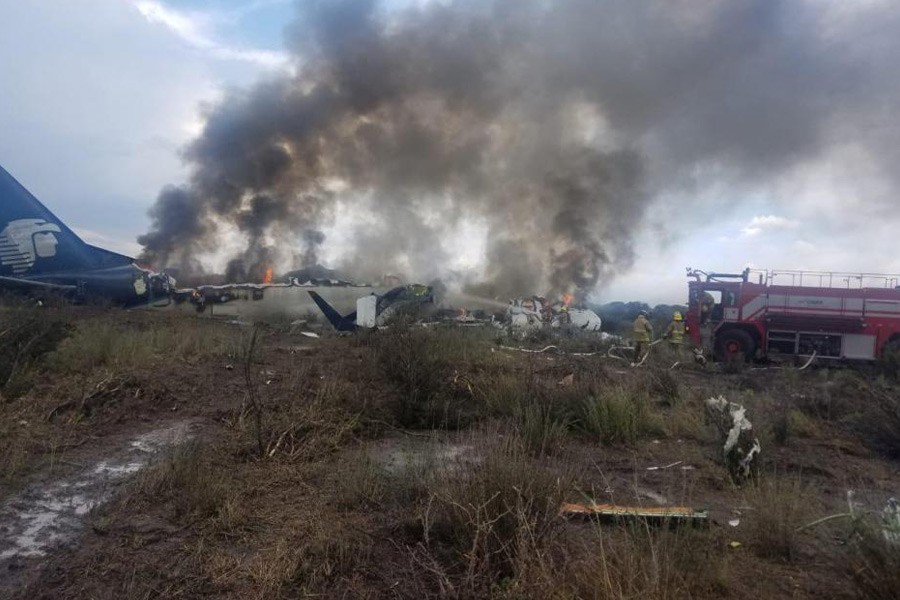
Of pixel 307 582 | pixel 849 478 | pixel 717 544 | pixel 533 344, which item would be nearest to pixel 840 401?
pixel 849 478

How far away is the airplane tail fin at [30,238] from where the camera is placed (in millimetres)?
19969

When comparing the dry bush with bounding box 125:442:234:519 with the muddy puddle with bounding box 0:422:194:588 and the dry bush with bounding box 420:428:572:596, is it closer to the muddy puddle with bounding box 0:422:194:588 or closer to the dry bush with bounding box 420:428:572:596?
the muddy puddle with bounding box 0:422:194:588

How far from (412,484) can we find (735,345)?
16.9 meters

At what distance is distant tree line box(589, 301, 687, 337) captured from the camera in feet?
99.4

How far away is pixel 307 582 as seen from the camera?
3.63 m

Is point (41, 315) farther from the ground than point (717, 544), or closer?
farther from the ground

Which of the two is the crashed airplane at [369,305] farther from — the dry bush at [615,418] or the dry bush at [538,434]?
the dry bush at [538,434]

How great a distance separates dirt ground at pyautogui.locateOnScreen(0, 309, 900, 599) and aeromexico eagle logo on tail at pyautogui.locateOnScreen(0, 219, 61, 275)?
12185 mm

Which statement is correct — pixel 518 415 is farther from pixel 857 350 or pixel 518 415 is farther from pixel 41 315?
pixel 857 350

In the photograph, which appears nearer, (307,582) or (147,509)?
(307,582)

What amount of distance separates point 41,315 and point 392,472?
7.66 metres

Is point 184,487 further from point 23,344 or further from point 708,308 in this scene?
point 708,308

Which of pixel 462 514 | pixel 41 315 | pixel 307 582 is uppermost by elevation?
pixel 41 315

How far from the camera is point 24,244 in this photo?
794 inches
